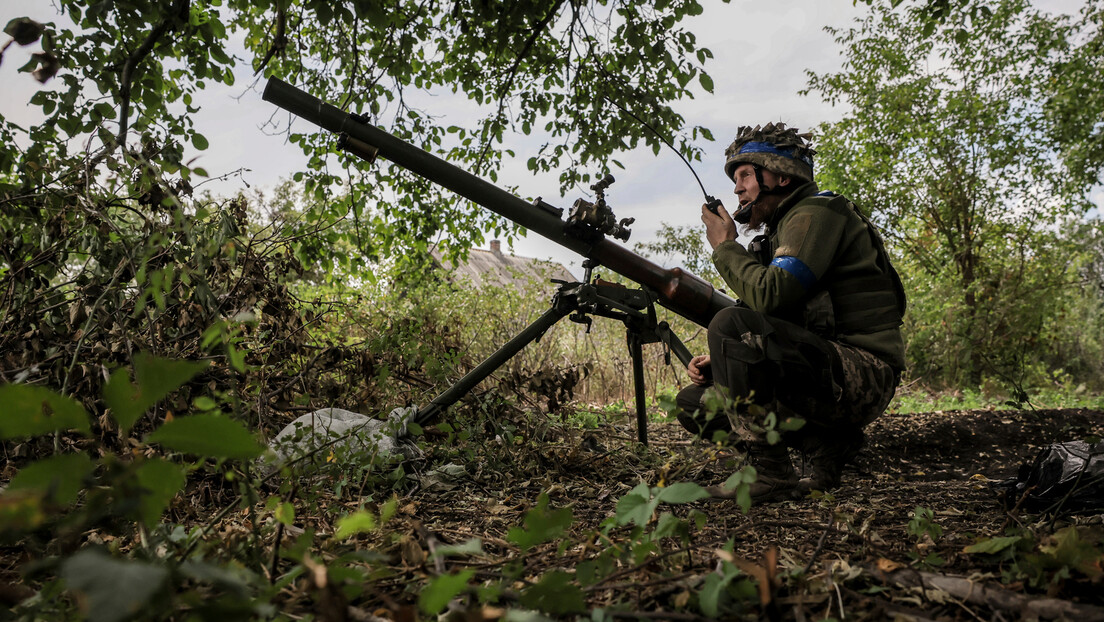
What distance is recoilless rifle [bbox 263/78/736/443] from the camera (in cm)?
288

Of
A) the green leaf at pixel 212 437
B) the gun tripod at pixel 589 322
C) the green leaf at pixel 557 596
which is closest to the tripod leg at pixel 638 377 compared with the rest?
the gun tripod at pixel 589 322

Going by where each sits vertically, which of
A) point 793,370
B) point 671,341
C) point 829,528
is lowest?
point 829,528

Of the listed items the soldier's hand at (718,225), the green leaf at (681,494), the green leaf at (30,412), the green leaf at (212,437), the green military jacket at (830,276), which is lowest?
the green leaf at (681,494)

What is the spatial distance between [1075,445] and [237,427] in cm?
276

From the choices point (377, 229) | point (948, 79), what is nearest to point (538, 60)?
point (377, 229)

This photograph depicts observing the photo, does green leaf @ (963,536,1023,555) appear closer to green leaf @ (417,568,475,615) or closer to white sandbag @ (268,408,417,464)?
green leaf @ (417,568,475,615)

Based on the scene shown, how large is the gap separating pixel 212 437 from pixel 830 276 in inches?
98.7

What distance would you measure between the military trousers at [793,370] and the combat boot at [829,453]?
0.46ft

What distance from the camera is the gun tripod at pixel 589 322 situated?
286cm

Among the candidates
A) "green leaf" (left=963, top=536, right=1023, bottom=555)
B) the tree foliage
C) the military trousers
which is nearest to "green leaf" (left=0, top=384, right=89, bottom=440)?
"green leaf" (left=963, top=536, right=1023, bottom=555)

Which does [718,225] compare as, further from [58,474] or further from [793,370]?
[58,474]

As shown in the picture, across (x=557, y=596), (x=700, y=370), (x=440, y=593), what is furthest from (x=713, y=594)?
(x=700, y=370)

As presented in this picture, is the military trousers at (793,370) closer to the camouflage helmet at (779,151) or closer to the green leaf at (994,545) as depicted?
the camouflage helmet at (779,151)

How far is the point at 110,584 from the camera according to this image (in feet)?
1.80
